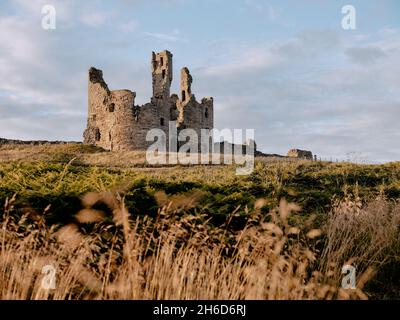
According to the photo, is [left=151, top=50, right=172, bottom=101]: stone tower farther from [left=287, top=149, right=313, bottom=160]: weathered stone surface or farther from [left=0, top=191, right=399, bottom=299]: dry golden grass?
[left=0, top=191, right=399, bottom=299]: dry golden grass

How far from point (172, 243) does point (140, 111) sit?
39605 millimetres

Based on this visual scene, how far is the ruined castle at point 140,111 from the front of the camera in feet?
144

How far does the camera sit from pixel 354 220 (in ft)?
28.6

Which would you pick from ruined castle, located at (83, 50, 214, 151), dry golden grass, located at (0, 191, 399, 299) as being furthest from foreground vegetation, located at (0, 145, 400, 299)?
ruined castle, located at (83, 50, 214, 151)

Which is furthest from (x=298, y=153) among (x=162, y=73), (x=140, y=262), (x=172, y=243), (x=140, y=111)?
(x=140, y=262)

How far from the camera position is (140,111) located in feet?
146

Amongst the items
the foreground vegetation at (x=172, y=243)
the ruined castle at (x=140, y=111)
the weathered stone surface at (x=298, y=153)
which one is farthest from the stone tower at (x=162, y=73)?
the foreground vegetation at (x=172, y=243)

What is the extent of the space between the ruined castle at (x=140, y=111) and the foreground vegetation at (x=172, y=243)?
34536mm

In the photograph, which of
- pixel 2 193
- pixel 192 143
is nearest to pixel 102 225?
pixel 2 193

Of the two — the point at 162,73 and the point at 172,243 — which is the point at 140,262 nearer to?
the point at 172,243

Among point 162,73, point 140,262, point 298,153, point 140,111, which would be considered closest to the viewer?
point 140,262

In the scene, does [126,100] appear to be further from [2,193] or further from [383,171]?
[2,193]

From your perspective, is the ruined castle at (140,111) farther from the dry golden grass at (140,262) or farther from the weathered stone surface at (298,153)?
the dry golden grass at (140,262)
